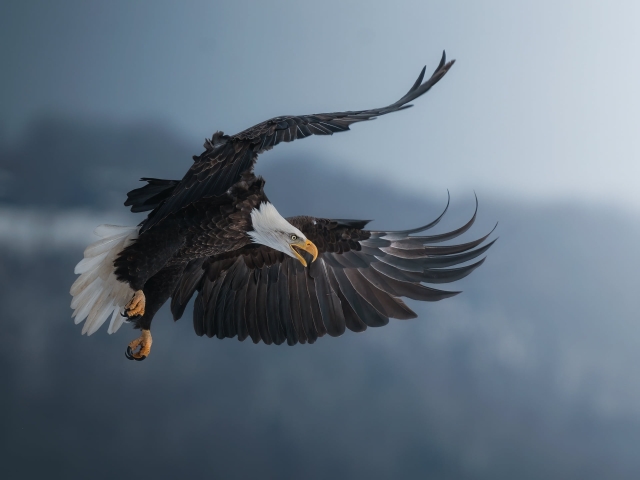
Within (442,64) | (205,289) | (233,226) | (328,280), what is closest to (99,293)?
(205,289)

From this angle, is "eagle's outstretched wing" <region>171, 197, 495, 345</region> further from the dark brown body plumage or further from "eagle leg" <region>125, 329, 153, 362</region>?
"eagle leg" <region>125, 329, 153, 362</region>

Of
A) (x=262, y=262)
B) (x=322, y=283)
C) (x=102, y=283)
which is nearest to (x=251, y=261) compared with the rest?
(x=262, y=262)

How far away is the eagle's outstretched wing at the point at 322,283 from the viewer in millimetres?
3084

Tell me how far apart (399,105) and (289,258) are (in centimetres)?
108

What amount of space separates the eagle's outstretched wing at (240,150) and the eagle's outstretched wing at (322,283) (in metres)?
0.70

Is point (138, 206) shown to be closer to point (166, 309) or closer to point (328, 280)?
point (328, 280)

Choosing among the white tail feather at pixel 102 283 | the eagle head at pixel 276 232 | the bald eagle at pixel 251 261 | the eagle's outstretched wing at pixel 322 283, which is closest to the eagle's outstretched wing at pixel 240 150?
the bald eagle at pixel 251 261

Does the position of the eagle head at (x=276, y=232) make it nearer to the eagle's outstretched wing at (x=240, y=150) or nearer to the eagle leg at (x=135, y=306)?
the eagle's outstretched wing at (x=240, y=150)

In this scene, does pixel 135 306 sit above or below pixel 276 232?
below

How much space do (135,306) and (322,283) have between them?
891 mm

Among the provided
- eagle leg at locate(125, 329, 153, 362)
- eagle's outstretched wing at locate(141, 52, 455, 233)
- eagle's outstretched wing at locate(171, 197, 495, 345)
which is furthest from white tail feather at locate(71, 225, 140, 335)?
eagle's outstretched wing at locate(141, 52, 455, 233)

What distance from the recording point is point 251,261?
10.9 feet

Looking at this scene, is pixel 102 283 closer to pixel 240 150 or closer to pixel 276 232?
pixel 276 232

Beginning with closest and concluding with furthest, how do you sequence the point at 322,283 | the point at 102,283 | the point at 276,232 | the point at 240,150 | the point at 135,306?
1. the point at 240,150
2. the point at 276,232
3. the point at 135,306
4. the point at 102,283
5. the point at 322,283
